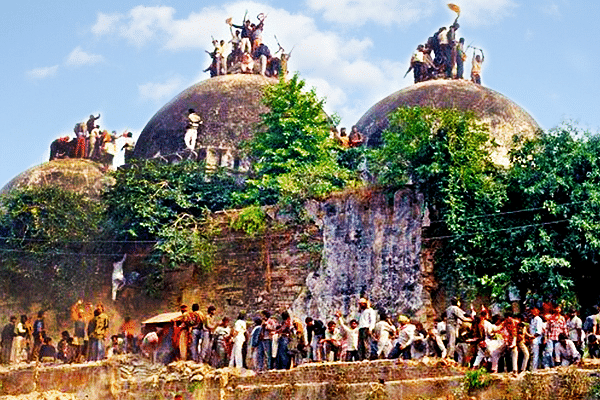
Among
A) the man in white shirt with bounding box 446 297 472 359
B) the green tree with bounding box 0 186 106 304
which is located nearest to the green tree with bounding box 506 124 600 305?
the man in white shirt with bounding box 446 297 472 359

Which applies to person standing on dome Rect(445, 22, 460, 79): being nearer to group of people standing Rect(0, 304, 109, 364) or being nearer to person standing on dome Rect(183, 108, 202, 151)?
person standing on dome Rect(183, 108, 202, 151)

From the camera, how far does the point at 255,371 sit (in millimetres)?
17938

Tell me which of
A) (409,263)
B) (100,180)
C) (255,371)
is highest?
(100,180)

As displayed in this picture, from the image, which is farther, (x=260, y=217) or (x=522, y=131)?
(x=522, y=131)

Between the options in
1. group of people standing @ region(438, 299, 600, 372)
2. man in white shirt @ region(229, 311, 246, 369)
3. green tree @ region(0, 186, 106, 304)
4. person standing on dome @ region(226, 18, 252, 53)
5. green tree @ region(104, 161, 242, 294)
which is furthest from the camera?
person standing on dome @ region(226, 18, 252, 53)

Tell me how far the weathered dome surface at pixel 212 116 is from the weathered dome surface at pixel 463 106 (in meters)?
2.97

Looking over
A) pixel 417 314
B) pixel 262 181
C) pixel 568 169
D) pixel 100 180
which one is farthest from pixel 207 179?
pixel 568 169

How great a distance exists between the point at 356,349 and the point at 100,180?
14105mm

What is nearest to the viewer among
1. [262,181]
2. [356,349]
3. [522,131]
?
[356,349]

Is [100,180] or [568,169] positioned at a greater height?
[100,180]

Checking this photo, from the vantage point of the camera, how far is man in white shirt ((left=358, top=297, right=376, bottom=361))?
1767 centimetres

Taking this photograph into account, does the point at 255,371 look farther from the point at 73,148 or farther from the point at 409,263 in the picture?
the point at 73,148

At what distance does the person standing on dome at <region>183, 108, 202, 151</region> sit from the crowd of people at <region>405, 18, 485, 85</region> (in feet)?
21.0

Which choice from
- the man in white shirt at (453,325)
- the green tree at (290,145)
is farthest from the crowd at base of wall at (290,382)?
the green tree at (290,145)
